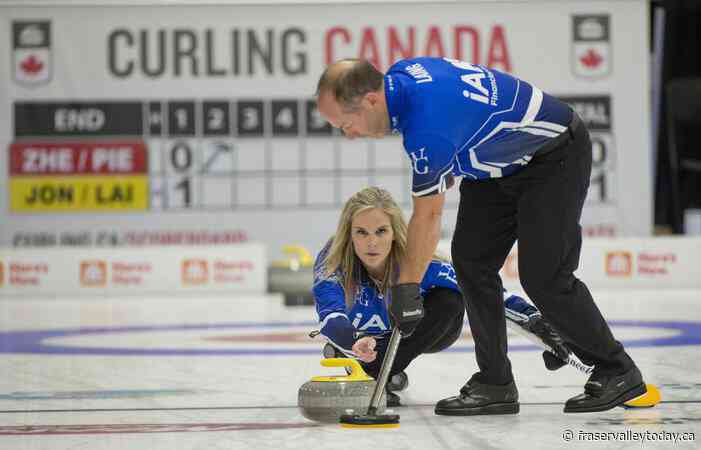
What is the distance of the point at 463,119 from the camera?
8.92 feet

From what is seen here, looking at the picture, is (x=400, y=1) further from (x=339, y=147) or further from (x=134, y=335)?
(x=134, y=335)

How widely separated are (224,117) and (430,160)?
11.3 metres

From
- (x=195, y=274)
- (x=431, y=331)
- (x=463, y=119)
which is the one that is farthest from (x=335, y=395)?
(x=195, y=274)

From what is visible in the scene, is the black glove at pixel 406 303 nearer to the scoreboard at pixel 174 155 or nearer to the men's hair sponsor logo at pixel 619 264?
the men's hair sponsor logo at pixel 619 264

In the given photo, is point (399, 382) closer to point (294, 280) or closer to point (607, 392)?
point (607, 392)

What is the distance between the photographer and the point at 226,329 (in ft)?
23.4

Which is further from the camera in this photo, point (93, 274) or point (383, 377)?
point (93, 274)

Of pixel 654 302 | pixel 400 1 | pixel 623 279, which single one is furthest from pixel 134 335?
pixel 400 1

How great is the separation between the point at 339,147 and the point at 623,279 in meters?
4.09

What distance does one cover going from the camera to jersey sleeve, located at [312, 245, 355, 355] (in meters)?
3.06

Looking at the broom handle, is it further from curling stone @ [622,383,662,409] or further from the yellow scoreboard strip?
the yellow scoreboard strip

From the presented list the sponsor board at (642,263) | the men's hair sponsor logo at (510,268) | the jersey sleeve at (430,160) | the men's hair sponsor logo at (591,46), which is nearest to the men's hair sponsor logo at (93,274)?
the sponsor board at (642,263)

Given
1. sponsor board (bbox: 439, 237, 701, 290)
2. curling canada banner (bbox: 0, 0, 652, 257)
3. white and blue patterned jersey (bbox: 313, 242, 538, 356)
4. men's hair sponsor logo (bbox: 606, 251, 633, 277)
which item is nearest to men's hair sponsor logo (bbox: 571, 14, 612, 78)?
curling canada banner (bbox: 0, 0, 652, 257)

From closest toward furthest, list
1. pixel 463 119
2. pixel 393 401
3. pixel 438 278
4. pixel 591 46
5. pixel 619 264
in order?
pixel 463 119
pixel 393 401
pixel 438 278
pixel 619 264
pixel 591 46
